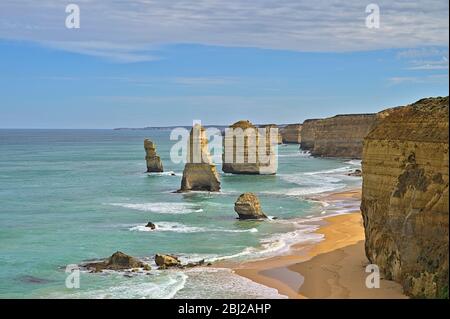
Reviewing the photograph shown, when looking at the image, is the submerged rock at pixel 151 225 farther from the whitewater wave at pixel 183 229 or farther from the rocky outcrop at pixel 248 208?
the rocky outcrop at pixel 248 208

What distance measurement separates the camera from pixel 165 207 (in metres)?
50.4

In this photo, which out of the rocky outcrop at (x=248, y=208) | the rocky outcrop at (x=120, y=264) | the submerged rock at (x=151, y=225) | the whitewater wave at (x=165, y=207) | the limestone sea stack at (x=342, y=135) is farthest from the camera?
the limestone sea stack at (x=342, y=135)

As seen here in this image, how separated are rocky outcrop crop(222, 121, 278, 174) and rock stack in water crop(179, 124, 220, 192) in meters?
19.0

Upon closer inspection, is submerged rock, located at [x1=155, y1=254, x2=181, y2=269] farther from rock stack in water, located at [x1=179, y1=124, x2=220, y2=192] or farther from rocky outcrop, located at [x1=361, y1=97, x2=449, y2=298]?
rock stack in water, located at [x1=179, y1=124, x2=220, y2=192]

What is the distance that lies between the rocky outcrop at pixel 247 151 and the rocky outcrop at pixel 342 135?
30.0m

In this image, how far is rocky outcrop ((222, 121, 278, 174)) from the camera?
7919 cm

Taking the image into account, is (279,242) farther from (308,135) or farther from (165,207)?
(308,135)

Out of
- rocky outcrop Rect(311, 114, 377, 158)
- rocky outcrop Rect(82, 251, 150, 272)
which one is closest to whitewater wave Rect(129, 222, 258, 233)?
rocky outcrop Rect(82, 251, 150, 272)

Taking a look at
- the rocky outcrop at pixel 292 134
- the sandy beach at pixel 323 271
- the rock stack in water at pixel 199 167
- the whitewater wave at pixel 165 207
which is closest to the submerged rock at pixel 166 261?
the sandy beach at pixel 323 271

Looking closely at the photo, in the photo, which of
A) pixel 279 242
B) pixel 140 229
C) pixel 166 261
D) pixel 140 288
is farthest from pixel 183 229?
pixel 140 288

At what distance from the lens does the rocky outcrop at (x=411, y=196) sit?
64.2ft

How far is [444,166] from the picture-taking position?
1952 centimetres

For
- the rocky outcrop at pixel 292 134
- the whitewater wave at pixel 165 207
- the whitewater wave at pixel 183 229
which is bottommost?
the whitewater wave at pixel 183 229
